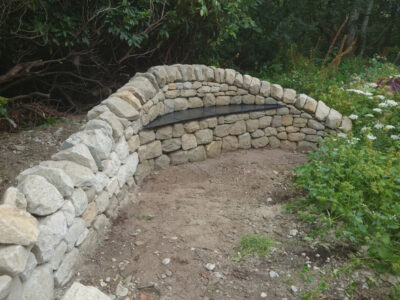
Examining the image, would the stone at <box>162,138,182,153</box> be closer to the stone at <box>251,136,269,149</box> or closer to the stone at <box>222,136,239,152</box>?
the stone at <box>222,136,239,152</box>

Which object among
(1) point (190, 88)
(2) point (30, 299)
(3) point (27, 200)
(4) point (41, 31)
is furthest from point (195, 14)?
(2) point (30, 299)

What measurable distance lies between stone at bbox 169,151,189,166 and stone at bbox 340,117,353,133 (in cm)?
240

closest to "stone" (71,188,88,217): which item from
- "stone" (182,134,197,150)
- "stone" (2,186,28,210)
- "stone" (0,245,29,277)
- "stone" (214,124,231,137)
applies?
"stone" (2,186,28,210)

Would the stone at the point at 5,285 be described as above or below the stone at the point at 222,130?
above

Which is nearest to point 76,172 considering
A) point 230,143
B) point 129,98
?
point 129,98

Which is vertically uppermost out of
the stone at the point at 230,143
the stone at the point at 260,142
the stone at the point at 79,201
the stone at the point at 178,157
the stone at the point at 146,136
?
the stone at the point at 79,201

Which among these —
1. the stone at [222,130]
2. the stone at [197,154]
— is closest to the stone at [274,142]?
the stone at [222,130]

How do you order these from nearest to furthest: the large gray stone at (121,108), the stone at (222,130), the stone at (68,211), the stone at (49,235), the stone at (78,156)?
the stone at (49,235), the stone at (68,211), the stone at (78,156), the large gray stone at (121,108), the stone at (222,130)

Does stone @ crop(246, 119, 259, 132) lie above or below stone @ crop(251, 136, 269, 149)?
above

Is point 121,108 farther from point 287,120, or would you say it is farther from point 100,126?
point 287,120

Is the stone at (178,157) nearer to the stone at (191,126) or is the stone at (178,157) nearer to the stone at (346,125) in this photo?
the stone at (191,126)

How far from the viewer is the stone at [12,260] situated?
144 cm

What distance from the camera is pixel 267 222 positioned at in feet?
9.99

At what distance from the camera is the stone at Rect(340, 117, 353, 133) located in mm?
5117
